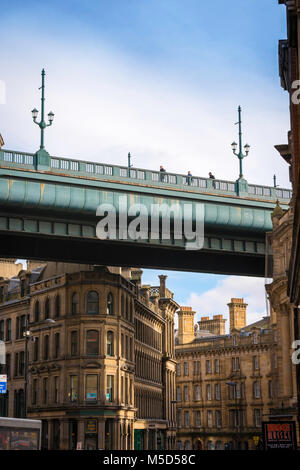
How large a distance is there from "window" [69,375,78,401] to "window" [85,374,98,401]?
0.85 m

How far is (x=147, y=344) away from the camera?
303 feet

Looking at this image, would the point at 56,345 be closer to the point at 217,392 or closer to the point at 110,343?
the point at 110,343

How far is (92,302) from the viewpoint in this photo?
73.9 m

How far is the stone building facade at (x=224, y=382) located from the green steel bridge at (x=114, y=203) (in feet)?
191

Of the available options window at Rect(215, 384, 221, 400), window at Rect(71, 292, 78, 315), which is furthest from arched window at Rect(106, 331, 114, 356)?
window at Rect(215, 384, 221, 400)

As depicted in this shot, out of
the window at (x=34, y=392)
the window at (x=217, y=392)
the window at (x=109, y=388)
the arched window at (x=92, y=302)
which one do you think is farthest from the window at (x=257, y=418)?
the arched window at (x=92, y=302)

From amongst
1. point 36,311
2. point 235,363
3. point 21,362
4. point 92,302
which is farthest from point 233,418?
point 92,302

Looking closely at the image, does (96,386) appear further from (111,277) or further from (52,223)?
(52,223)

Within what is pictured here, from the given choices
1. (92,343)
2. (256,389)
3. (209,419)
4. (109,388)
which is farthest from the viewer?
(209,419)

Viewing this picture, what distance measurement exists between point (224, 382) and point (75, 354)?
5953 centimetres

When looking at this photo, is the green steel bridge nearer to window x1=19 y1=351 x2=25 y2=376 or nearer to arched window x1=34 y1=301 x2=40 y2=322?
arched window x1=34 y1=301 x2=40 y2=322

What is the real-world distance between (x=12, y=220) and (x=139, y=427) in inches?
1527
